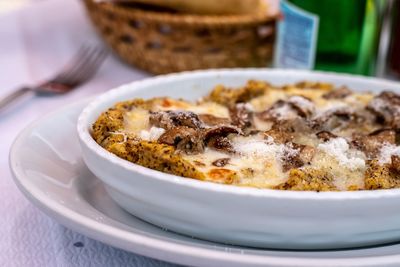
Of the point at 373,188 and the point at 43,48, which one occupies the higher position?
the point at 373,188

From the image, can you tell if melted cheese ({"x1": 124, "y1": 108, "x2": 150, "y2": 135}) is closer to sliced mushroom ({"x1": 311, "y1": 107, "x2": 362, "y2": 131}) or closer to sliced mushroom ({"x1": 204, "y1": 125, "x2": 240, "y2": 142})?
sliced mushroom ({"x1": 204, "y1": 125, "x2": 240, "y2": 142})

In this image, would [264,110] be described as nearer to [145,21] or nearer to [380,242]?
[380,242]

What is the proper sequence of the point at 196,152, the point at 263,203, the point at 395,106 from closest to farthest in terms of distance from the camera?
1. the point at 263,203
2. the point at 196,152
3. the point at 395,106

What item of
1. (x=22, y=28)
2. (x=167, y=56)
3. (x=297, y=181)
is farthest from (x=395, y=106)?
(x=22, y=28)

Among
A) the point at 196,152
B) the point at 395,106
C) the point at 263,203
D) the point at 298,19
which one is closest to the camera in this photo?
the point at 263,203

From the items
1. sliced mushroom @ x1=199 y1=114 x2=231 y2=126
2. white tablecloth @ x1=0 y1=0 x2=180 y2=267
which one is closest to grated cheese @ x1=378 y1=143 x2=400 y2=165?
sliced mushroom @ x1=199 y1=114 x2=231 y2=126

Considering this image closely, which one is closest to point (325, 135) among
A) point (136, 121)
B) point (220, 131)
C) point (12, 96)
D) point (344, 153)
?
point (344, 153)

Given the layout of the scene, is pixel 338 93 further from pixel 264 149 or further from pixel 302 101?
pixel 264 149
